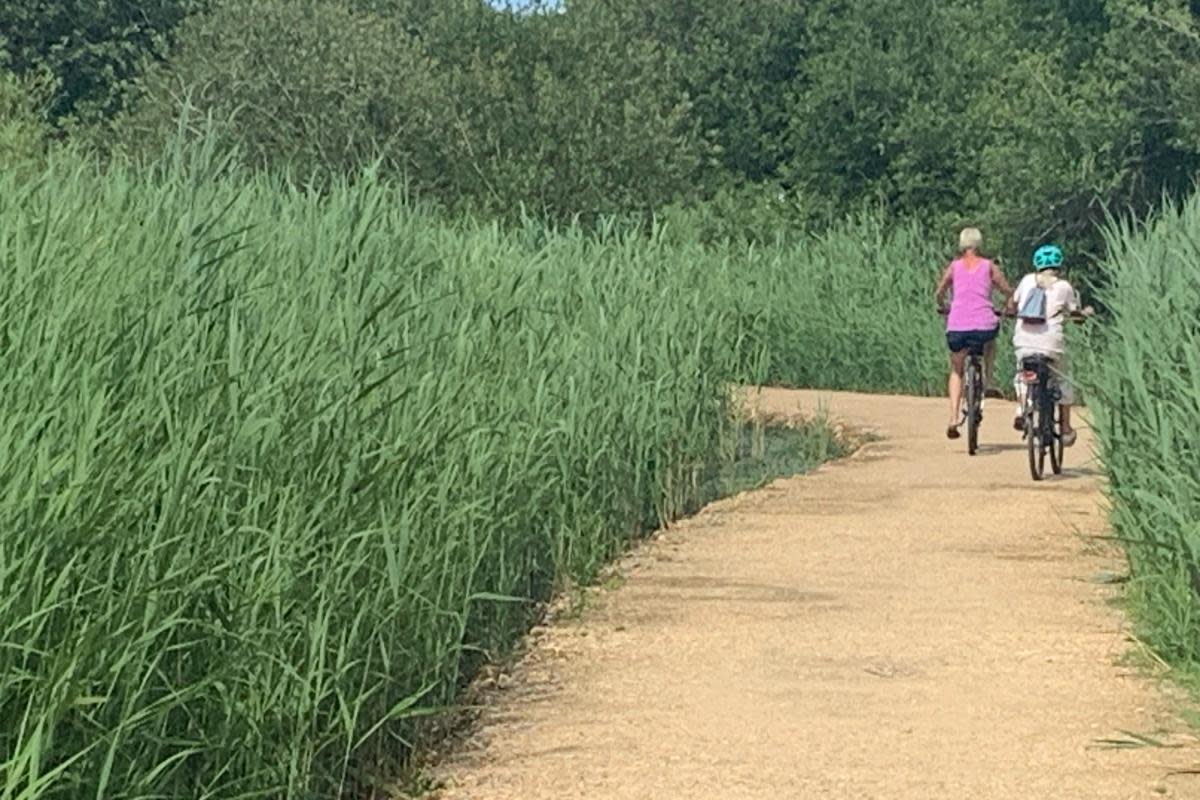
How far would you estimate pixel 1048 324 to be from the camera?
570 inches

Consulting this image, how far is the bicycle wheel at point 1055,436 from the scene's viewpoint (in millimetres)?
14271

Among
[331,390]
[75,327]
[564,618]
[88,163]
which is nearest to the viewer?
[75,327]

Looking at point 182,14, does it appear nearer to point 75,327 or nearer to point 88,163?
point 88,163

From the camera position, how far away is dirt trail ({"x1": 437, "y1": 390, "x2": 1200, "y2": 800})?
614cm

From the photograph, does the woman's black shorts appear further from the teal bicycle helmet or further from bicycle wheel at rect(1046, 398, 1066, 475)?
the teal bicycle helmet

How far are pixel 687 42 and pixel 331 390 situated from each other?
3997 cm

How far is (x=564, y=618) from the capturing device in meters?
8.76

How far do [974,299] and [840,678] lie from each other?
877cm

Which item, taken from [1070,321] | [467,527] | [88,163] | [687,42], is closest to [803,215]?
[687,42]

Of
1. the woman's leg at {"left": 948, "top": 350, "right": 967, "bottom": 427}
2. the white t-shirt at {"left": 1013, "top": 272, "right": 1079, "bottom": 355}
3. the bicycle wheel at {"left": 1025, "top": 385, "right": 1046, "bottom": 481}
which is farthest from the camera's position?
the woman's leg at {"left": 948, "top": 350, "right": 967, "bottom": 427}

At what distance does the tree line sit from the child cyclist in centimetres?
780

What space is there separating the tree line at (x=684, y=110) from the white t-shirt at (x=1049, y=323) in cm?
784

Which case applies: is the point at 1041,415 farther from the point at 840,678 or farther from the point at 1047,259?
the point at 840,678

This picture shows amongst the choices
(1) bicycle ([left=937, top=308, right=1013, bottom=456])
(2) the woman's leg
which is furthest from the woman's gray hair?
(2) the woman's leg
